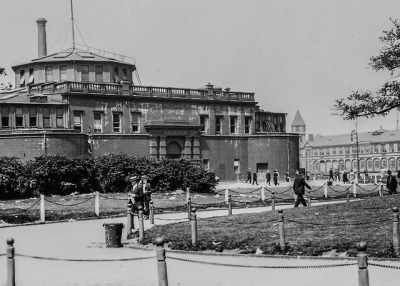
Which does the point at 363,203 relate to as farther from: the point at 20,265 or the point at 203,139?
the point at 203,139

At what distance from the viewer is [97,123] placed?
55406 millimetres

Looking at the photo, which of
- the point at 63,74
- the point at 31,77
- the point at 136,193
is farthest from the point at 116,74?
the point at 136,193

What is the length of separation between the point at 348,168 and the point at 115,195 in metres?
113

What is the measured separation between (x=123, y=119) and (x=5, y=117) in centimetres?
1013

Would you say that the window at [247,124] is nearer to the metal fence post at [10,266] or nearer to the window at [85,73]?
the window at [85,73]

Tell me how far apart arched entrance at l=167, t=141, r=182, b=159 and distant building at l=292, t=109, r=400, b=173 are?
268 feet

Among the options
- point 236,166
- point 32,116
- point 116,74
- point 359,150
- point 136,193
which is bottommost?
Result: point 136,193

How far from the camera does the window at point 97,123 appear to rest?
5522cm

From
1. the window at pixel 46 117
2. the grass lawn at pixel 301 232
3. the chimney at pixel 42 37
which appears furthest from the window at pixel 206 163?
the grass lawn at pixel 301 232

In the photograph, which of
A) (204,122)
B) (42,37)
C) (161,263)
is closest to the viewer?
(161,263)

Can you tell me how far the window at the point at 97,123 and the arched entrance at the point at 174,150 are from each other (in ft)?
21.8

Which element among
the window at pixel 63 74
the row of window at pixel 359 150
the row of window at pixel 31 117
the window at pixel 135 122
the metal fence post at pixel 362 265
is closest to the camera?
the metal fence post at pixel 362 265

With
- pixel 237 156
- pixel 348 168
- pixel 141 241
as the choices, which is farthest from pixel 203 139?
pixel 348 168

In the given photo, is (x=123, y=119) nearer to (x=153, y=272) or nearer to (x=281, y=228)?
(x=281, y=228)
